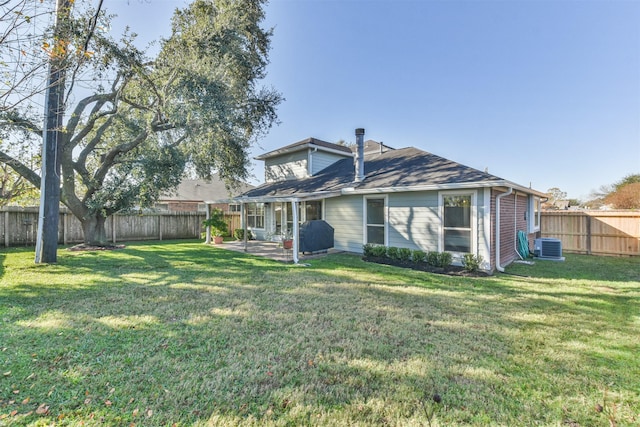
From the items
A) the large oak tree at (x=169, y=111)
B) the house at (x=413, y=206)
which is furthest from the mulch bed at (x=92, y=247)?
the house at (x=413, y=206)

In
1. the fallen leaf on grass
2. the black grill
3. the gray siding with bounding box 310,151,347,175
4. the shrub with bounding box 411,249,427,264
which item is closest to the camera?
the fallen leaf on grass

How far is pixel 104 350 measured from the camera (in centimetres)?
325

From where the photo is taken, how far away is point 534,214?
12.0 meters

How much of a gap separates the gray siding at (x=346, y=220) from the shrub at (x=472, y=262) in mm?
3838

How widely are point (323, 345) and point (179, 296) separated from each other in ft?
10.9

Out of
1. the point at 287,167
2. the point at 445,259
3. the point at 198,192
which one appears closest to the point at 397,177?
the point at 445,259

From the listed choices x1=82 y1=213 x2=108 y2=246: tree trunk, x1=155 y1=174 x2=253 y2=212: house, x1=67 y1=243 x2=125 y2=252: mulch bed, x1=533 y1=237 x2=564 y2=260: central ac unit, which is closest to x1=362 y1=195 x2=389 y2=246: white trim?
x1=533 y1=237 x2=564 y2=260: central ac unit

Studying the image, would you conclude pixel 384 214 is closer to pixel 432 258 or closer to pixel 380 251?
pixel 380 251

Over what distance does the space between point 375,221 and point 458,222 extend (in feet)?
9.23

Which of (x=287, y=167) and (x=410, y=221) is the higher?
(x=287, y=167)

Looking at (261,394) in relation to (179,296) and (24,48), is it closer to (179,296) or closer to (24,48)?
(179,296)

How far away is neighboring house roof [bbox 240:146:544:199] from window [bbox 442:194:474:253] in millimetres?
615

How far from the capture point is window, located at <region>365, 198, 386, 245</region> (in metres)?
10.0

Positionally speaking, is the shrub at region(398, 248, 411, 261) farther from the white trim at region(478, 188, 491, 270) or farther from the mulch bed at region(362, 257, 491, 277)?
the white trim at region(478, 188, 491, 270)
